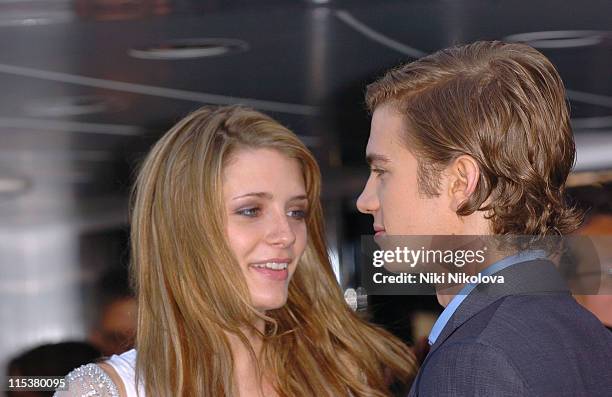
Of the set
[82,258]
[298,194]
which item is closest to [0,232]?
[82,258]

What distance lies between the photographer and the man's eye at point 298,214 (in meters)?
2.04

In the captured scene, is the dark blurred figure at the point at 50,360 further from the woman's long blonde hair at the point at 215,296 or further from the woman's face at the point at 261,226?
the woman's face at the point at 261,226

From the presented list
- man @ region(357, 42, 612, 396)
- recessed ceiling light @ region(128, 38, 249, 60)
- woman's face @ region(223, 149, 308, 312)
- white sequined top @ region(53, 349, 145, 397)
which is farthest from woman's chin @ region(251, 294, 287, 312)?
recessed ceiling light @ region(128, 38, 249, 60)

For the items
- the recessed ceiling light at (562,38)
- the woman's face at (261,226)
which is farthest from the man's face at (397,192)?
the recessed ceiling light at (562,38)

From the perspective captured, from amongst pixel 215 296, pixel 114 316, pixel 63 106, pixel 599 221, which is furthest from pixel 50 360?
pixel 599 221

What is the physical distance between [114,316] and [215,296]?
335 mm

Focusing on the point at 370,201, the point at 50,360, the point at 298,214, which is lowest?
the point at 50,360

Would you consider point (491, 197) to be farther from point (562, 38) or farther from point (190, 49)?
point (190, 49)

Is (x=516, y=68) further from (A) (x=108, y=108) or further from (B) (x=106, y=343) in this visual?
(B) (x=106, y=343)

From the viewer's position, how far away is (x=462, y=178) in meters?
1.47

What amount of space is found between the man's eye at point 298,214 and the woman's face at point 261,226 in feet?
0.05

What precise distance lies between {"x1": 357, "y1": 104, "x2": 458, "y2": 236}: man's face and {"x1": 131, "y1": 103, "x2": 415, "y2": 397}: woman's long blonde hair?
446 millimetres

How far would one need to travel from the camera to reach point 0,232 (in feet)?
6.97

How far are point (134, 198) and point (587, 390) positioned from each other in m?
1.22
